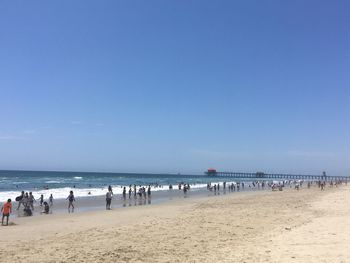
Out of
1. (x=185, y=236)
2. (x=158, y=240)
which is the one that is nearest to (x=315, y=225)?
(x=185, y=236)

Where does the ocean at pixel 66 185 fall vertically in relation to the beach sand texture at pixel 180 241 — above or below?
below

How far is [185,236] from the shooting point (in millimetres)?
14891

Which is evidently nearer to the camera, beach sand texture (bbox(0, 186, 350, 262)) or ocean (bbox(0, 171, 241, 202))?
beach sand texture (bbox(0, 186, 350, 262))

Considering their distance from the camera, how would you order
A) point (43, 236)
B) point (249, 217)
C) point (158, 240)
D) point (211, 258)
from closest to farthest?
point (211, 258) < point (158, 240) < point (43, 236) < point (249, 217)

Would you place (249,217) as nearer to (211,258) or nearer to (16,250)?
(211,258)

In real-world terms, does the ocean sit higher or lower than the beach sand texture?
lower

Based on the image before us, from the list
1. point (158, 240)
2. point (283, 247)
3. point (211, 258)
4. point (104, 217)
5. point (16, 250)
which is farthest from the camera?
point (104, 217)

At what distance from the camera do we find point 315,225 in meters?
16.2

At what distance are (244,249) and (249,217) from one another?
30.4 feet

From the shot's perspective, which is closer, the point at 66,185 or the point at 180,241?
the point at 180,241

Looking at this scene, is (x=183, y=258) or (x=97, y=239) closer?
(x=183, y=258)

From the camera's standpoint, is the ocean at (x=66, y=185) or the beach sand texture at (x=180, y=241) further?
the ocean at (x=66, y=185)

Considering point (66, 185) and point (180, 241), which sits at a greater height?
point (180, 241)

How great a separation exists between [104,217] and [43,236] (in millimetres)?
6994
